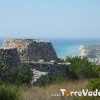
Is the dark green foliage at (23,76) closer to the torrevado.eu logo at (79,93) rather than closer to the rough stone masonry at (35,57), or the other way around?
the rough stone masonry at (35,57)

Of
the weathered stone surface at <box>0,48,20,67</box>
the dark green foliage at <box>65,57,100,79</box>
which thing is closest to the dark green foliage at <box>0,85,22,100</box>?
the weathered stone surface at <box>0,48,20,67</box>

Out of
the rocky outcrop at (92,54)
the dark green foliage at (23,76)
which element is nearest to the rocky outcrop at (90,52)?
the rocky outcrop at (92,54)

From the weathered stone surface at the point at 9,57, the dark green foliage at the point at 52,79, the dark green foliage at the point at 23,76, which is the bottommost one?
the dark green foliage at the point at 52,79

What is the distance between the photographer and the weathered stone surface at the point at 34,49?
2428cm

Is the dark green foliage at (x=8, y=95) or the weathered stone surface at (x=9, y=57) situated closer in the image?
the dark green foliage at (x=8, y=95)

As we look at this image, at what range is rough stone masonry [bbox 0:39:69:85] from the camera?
2019 cm

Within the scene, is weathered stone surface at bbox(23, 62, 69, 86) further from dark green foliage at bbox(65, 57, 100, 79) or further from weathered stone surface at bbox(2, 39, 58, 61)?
weathered stone surface at bbox(2, 39, 58, 61)

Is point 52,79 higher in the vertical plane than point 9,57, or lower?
lower

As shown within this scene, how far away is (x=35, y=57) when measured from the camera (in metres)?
24.6

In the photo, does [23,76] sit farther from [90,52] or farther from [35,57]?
[90,52]

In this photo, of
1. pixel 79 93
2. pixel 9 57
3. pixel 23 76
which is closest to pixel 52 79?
pixel 23 76

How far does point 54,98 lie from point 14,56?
711 centimetres

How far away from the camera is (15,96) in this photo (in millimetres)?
12898

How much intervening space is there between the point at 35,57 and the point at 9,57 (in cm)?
433
